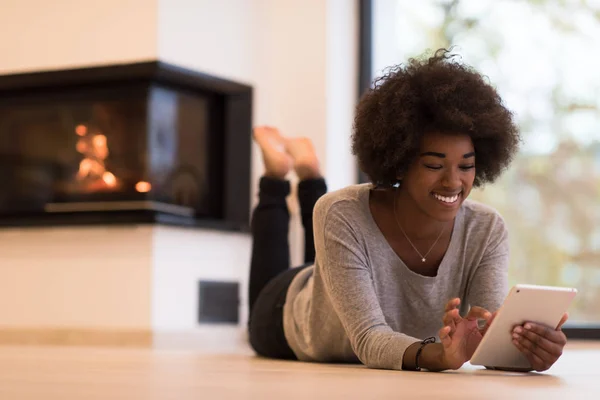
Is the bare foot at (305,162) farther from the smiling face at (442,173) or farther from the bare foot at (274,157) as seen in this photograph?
the smiling face at (442,173)

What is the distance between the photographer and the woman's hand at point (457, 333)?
1.96 metres

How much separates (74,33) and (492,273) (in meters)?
2.90

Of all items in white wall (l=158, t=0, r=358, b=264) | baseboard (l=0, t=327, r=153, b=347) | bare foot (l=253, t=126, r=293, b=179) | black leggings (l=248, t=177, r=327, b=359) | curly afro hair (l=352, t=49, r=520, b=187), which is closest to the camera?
curly afro hair (l=352, t=49, r=520, b=187)

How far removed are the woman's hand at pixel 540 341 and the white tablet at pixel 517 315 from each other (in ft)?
0.04

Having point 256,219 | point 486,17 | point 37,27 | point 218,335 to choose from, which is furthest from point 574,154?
point 37,27

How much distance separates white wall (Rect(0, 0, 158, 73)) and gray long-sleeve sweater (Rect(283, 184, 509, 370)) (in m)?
2.34

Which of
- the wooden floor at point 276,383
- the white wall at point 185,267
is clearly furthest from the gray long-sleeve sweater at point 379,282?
the white wall at point 185,267

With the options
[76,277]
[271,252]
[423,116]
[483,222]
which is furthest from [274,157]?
[76,277]

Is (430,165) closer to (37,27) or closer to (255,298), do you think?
(255,298)

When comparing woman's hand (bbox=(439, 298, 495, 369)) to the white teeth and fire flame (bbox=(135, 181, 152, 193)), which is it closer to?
the white teeth

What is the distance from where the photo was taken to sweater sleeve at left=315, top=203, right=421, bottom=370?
211 cm

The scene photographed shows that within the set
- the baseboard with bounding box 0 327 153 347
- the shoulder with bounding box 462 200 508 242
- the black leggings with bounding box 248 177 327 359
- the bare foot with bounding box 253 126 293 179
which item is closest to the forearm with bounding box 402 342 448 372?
the shoulder with bounding box 462 200 508 242

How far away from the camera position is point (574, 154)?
4980 mm

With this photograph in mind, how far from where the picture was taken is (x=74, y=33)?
15.4 feet
